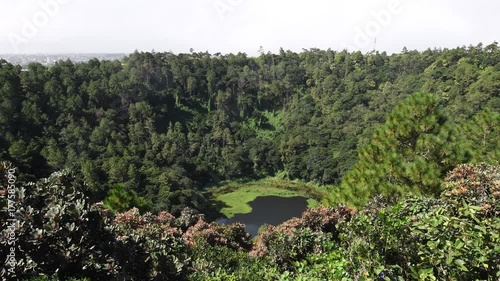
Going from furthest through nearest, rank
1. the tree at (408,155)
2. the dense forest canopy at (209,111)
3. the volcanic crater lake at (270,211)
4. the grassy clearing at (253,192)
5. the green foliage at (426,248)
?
the grassy clearing at (253,192), the dense forest canopy at (209,111), the volcanic crater lake at (270,211), the tree at (408,155), the green foliage at (426,248)

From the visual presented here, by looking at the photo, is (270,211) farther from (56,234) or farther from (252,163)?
(56,234)

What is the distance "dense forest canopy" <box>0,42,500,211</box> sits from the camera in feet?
198

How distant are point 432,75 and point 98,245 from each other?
98.5m

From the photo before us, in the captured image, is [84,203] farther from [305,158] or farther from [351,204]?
[305,158]

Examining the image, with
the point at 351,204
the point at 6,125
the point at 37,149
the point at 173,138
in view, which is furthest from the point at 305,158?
the point at 351,204

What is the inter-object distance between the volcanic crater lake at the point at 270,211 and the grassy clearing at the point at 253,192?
1.24 meters

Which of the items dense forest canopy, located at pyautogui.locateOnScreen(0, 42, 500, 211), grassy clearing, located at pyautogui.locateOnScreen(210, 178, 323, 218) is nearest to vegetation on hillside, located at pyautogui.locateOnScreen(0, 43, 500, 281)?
dense forest canopy, located at pyautogui.locateOnScreen(0, 42, 500, 211)

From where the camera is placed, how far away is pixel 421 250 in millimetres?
4645

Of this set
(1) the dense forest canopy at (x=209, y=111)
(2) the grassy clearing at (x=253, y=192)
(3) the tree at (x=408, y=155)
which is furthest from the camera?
(2) the grassy clearing at (x=253, y=192)

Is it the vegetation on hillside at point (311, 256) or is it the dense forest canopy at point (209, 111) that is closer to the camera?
the vegetation on hillside at point (311, 256)

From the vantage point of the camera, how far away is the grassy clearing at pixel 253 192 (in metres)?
61.0

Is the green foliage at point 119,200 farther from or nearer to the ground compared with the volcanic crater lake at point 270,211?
farther from the ground

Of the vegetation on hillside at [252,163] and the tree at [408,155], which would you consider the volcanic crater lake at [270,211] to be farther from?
the tree at [408,155]

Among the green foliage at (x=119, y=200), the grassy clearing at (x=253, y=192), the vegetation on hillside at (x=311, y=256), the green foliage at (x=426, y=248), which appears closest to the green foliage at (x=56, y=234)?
the vegetation on hillside at (x=311, y=256)
